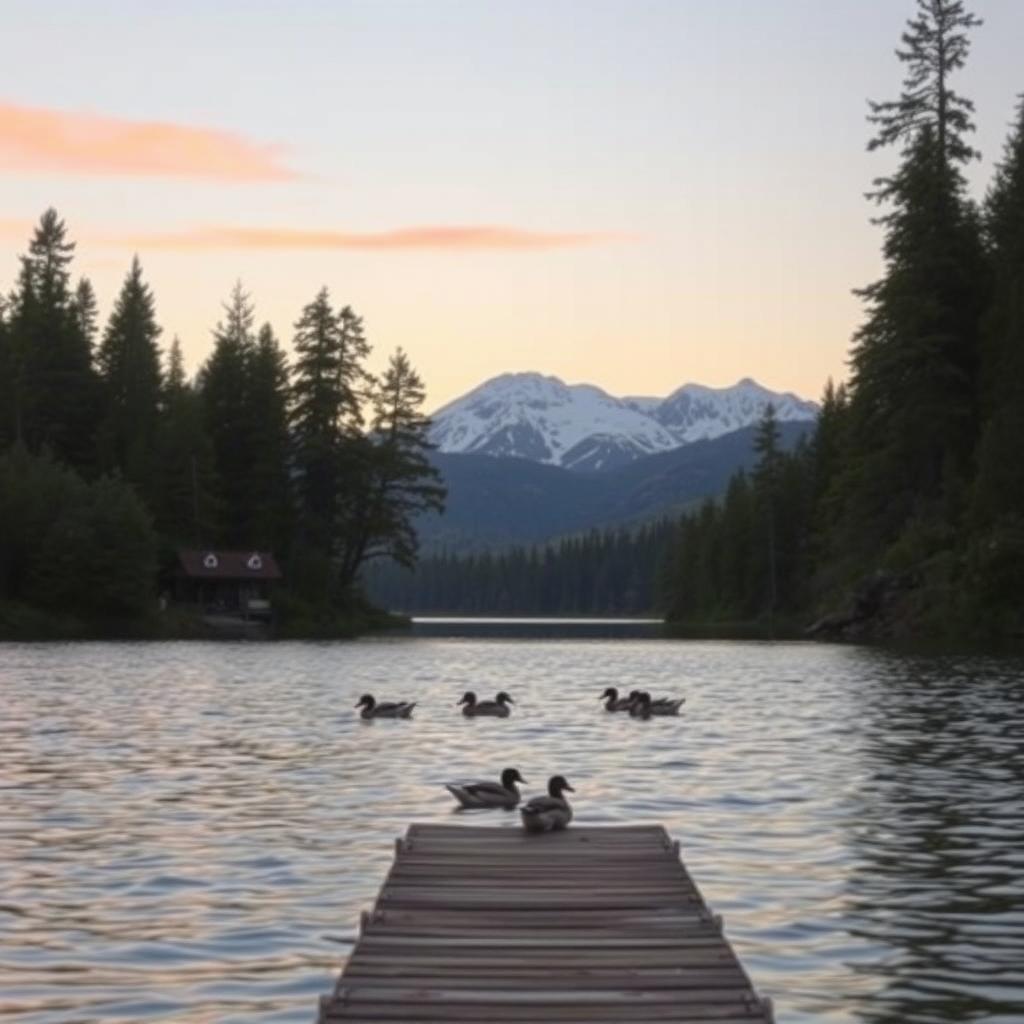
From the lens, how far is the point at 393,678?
64938mm

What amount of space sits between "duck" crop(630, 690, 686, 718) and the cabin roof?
75.4 m

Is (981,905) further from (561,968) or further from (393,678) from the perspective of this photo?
(393,678)

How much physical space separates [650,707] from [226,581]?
77668 millimetres

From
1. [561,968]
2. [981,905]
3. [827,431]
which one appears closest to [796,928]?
[981,905]

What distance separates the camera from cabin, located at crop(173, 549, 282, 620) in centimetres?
11825

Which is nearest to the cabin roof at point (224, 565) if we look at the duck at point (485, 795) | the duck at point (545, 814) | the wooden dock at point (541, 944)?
the duck at point (485, 795)

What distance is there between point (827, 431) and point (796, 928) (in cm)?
13167

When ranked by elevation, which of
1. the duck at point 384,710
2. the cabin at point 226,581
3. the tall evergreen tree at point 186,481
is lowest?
the duck at point 384,710

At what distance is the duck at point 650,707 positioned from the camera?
149 feet

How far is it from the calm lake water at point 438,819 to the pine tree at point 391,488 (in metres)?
70.8

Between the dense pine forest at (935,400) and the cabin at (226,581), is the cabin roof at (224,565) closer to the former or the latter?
the cabin at (226,581)

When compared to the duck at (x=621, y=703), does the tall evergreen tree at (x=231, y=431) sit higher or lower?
higher

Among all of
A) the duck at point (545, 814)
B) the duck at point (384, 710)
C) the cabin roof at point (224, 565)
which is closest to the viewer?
the duck at point (545, 814)

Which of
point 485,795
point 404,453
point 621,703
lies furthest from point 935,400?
point 485,795
